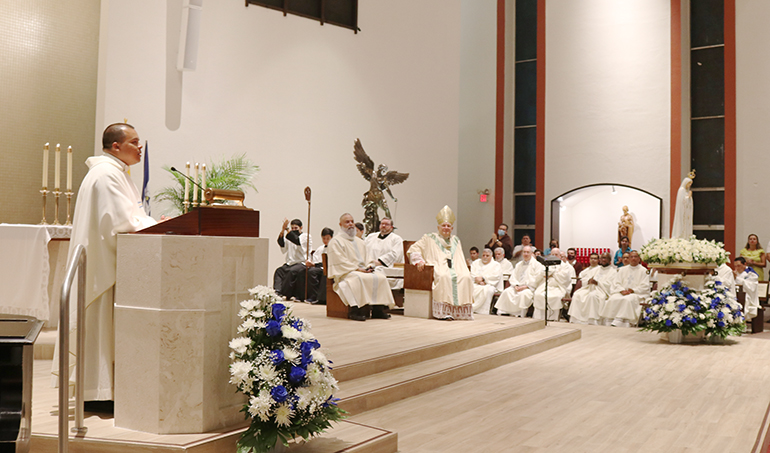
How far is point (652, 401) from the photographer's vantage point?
523 cm

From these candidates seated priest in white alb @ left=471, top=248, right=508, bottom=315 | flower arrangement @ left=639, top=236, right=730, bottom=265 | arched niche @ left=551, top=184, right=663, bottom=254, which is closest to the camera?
flower arrangement @ left=639, top=236, right=730, bottom=265

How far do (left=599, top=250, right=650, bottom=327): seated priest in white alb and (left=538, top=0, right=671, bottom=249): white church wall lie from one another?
360 centimetres

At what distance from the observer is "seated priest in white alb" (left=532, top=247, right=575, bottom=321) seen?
10.7m

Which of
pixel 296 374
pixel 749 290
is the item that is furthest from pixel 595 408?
pixel 749 290

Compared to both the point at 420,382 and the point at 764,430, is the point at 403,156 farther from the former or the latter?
the point at 764,430

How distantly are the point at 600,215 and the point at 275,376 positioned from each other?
43.8ft

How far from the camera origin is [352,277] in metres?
7.71

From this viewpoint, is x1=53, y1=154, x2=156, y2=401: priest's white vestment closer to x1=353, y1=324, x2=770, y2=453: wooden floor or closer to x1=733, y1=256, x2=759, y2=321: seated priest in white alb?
x1=353, y1=324, x2=770, y2=453: wooden floor

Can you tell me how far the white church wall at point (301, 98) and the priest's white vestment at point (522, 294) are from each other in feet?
9.46

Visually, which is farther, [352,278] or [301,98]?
[301,98]

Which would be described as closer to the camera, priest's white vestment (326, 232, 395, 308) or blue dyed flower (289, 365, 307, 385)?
blue dyed flower (289, 365, 307, 385)

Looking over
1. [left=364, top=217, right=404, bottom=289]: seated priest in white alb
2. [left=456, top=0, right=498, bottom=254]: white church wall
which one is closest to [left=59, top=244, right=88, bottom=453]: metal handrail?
[left=364, top=217, right=404, bottom=289]: seated priest in white alb

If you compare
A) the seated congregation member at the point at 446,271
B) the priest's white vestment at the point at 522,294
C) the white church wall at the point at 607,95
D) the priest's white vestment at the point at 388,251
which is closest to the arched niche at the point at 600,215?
the white church wall at the point at 607,95

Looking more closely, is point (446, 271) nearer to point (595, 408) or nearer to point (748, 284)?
point (595, 408)
